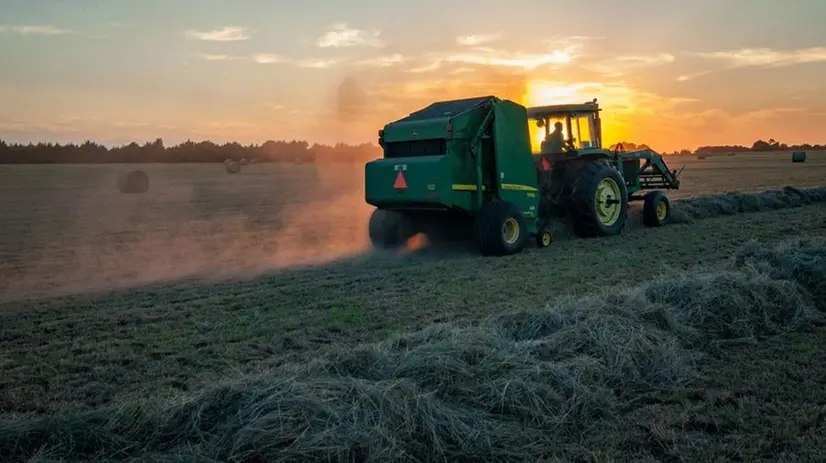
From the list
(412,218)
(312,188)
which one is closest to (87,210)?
(312,188)

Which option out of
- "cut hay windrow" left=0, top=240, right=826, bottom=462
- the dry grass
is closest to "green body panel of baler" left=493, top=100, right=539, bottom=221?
the dry grass

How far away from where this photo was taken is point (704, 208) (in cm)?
1802

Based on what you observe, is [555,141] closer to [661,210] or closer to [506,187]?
[506,187]

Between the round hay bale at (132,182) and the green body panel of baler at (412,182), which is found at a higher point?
the round hay bale at (132,182)

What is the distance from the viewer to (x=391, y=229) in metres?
13.0

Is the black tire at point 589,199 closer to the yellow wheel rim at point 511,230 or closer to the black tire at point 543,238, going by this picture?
the black tire at point 543,238

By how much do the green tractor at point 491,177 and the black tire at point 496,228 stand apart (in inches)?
0.6

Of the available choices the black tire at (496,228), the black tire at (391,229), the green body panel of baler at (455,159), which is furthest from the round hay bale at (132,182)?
the black tire at (496,228)

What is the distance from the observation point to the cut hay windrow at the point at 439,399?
12.8 ft

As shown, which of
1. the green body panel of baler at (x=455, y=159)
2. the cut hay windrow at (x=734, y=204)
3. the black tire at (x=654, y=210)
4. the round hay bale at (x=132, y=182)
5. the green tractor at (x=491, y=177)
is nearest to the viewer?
the green body panel of baler at (x=455, y=159)

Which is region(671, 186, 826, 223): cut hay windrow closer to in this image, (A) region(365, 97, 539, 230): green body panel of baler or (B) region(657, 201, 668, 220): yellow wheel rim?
(B) region(657, 201, 668, 220): yellow wheel rim

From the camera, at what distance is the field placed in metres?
4.06

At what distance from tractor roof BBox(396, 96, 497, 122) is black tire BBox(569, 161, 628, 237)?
273cm

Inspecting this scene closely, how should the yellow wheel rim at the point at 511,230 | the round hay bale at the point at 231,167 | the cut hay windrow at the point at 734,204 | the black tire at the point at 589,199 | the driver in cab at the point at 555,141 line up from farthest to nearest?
1. the round hay bale at the point at 231,167
2. the cut hay windrow at the point at 734,204
3. the driver in cab at the point at 555,141
4. the black tire at the point at 589,199
5. the yellow wheel rim at the point at 511,230
